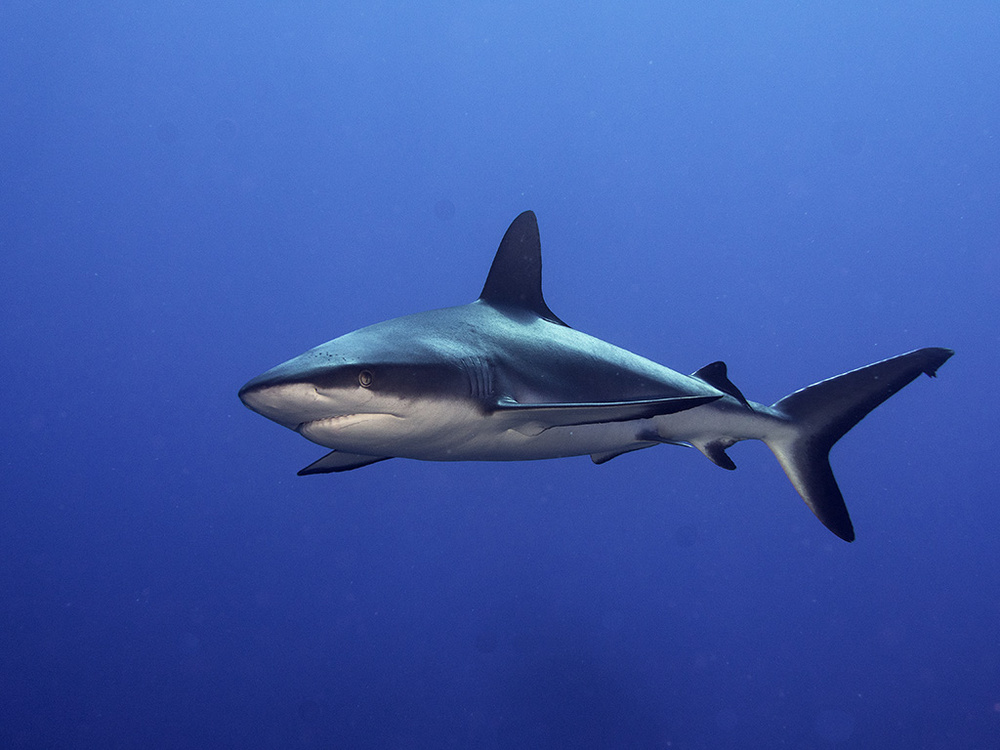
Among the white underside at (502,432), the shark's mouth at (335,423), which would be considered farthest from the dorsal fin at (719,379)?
the shark's mouth at (335,423)

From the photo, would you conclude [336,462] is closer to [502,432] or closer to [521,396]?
[502,432]

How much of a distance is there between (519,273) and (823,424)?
2222 millimetres

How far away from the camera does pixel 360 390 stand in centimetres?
219

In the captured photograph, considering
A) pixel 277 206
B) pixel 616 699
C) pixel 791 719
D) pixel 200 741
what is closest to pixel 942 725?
pixel 791 719

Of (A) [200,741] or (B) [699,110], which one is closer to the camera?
(A) [200,741]

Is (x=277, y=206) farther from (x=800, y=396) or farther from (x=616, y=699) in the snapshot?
(x=800, y=396)

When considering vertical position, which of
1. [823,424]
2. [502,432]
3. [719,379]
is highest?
[719,379]

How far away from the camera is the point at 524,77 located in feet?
77.8

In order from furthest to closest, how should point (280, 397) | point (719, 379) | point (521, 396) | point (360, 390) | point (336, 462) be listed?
1. point (719, 379)
2. point (336, 462)
3. point (521, 396)
4. point (360, 390)
5. point (280, 397)

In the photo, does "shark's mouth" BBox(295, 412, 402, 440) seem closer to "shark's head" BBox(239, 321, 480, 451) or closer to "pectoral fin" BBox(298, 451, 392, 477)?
"shark's head" BBox(239, 321, 480, 451)

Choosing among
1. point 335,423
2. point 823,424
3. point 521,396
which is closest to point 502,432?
point 521,396

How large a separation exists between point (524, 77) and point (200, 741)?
23979mm

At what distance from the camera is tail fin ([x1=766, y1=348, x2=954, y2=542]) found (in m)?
3.55

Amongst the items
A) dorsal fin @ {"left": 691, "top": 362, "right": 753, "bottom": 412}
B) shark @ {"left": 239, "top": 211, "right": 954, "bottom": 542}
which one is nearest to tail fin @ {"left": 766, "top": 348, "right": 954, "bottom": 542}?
shark @ {"left": 239, "top": 211, "right": 954, "bottom": 542}
